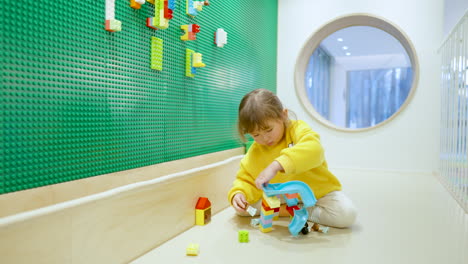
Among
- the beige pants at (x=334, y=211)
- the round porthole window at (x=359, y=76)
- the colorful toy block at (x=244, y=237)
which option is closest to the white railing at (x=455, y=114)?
the beige pants at (x=334, y=211)

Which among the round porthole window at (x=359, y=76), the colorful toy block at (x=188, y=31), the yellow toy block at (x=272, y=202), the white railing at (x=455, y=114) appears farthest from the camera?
the round porthole window at (x=359, y=76)

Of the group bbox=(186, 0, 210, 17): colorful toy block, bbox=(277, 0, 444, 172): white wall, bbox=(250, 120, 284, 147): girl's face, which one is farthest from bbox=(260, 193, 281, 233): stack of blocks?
bbox=(277, 0, 444, 172): white wall

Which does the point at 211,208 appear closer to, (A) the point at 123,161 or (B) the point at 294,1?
(A) the point at 123,161

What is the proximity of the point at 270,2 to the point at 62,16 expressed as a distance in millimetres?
2464

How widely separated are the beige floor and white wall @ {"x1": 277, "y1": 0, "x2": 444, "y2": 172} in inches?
45.0

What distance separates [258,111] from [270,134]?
138mm

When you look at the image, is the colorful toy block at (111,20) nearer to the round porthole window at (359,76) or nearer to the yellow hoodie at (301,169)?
the yellow hoodie at (301,169)

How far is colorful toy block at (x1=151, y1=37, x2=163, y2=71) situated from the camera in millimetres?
1425

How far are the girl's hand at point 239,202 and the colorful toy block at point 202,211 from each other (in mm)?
132

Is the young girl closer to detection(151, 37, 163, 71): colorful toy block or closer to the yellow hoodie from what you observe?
the yellow hoodie

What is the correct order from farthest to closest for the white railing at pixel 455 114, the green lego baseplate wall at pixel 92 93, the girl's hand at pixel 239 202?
the white railing at pixel 455 114 < the girl's hand at pixel 239 202 < the green lego baseplate wall at pixel 92 93

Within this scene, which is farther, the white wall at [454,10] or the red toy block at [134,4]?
the white wall at [454,10]

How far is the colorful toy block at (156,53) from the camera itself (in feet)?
4.67

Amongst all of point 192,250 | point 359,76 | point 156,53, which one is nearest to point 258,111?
point 156,53
